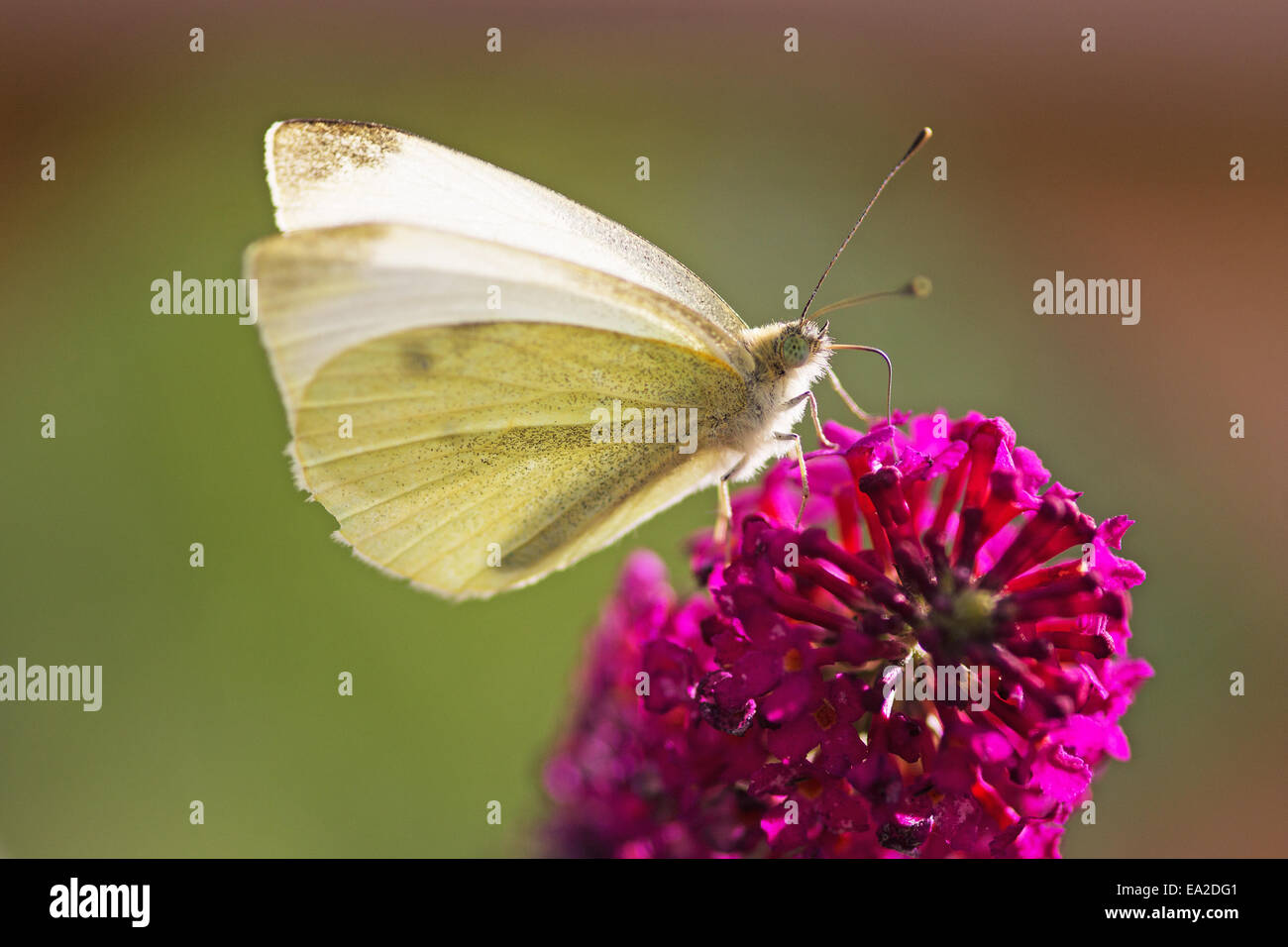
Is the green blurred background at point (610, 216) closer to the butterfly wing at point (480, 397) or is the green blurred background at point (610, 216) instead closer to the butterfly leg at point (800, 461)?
the butterfly wing at point (480, 397)

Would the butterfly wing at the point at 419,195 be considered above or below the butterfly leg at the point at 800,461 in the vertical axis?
above

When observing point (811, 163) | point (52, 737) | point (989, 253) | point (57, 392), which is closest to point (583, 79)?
point (811, 163)

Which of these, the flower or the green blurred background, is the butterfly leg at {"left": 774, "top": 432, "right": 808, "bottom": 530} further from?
the green blurred background

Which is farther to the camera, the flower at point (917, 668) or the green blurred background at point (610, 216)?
the green blurred background at point (610, 216)

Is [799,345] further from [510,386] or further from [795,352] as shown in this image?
[510,386]

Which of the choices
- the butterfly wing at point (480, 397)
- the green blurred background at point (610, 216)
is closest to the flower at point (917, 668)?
the butterfly wing at point (480, 397)

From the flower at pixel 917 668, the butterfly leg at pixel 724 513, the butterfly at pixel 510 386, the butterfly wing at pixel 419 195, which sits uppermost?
the butterfly wing at pixel 419 195

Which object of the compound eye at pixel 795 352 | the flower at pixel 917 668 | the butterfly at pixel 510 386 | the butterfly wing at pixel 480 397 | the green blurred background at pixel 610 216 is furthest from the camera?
the green blurred background at pixel 610 216
